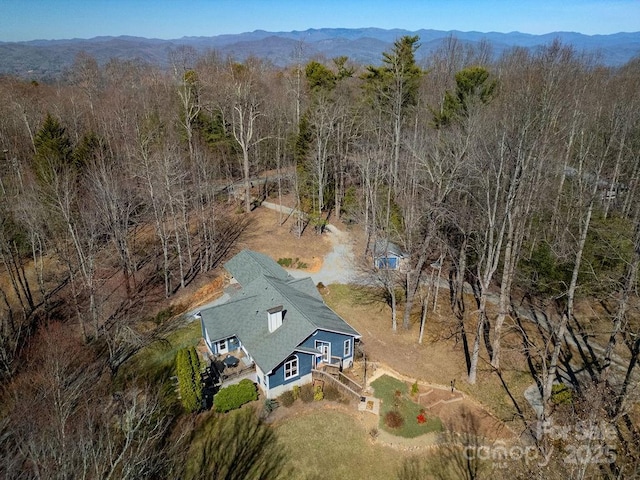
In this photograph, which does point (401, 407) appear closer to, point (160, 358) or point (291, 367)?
point (291, 367)

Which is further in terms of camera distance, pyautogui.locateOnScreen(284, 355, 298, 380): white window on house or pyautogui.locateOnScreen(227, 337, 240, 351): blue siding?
pyautogui.locateOnScreen(227, 337, 240, 351): blue siding

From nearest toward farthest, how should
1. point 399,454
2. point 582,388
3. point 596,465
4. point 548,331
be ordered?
point 596,465, point 399,454, point 582,388, point 548,331

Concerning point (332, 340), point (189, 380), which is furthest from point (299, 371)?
point (189, 380)

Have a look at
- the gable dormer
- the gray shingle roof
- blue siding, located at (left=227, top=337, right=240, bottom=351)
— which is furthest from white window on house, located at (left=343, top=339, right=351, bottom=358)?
blue siding, located at (left=227, top=337, right=240, bottom=351)

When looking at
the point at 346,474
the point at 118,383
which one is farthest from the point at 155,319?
the point at 346,474

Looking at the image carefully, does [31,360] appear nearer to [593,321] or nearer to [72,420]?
[72,420]

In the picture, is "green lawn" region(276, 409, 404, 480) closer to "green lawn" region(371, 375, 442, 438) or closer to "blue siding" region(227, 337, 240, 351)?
"green lawn" region(371, 375, 442, 438)
